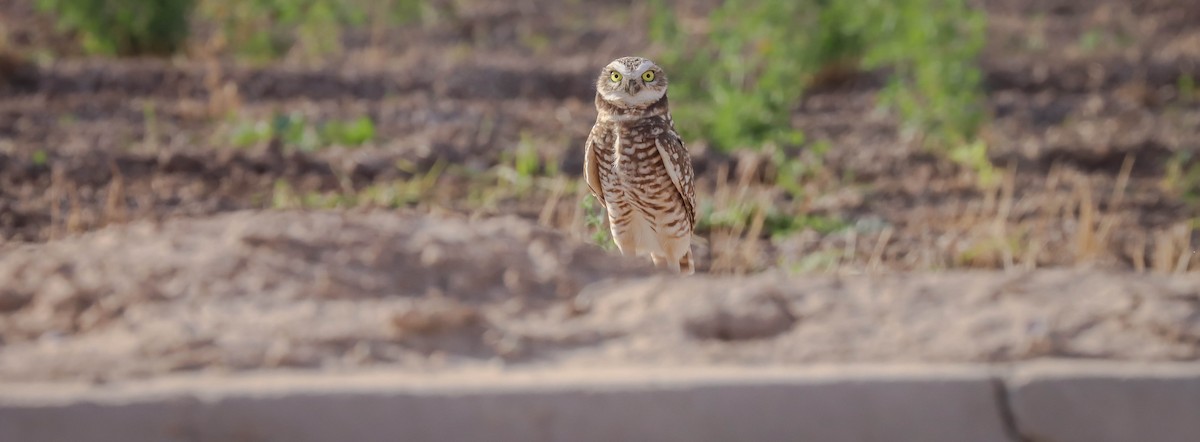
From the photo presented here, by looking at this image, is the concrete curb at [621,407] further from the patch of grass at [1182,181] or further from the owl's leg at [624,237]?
the patch of grass at [1182,181]

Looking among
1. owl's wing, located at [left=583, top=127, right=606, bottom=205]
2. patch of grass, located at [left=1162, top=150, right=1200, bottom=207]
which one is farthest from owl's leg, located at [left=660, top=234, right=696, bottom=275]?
patch of grass, located at [left=1162, top=150, right=1200, bottom=207]

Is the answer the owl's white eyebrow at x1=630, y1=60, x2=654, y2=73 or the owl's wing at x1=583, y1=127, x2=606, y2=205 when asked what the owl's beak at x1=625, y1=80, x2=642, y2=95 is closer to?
the owl's white eyebrow at x1=630, y1=60, x2=654, y2=73

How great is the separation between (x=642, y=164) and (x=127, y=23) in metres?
8.06

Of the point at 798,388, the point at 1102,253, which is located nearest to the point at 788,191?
the point at 1102,253

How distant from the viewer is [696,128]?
9.42 metres

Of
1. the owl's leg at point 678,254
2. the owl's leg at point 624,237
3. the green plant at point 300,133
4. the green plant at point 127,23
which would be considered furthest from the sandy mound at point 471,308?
the green plant at point 127,23

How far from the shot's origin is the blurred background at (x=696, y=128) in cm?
725

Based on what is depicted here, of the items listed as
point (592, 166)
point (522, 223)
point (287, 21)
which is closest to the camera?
point (522, 223)

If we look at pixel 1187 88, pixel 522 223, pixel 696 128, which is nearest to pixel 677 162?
pixel 522 223

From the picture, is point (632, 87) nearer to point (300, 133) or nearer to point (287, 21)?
point (300, 133)

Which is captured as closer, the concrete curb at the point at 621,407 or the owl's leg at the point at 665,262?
the concrete curb at the point at 621,407

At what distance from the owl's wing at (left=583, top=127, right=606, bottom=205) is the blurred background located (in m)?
0.15

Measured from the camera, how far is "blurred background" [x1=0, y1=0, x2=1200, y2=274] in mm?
7250

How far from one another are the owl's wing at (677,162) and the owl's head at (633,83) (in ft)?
0.69
